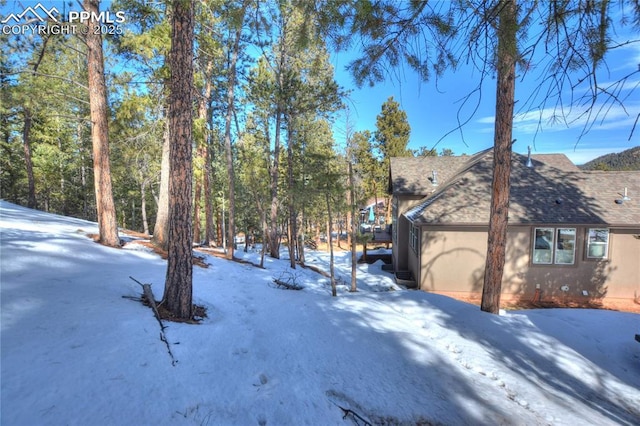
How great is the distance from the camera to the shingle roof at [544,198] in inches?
390

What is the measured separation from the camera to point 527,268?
33.3ft

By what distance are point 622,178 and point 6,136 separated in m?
35.3

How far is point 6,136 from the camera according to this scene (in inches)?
757

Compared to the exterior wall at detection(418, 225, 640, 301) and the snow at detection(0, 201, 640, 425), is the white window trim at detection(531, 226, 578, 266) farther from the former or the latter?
the snow at detection(0, 201, 640, 425)

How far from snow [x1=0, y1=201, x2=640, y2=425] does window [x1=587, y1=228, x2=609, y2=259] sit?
514 cm

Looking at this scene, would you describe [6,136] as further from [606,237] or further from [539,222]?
[606,237]

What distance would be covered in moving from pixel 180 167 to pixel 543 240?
39.2 ft

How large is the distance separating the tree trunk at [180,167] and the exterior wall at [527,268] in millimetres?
8741

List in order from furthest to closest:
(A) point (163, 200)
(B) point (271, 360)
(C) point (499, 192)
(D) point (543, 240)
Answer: (D) point (543, 240) → (A) point (163, 200) → (C) point (499, 192) → (B) point (271, 360)

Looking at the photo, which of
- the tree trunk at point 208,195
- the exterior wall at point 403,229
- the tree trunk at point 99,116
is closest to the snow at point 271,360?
the tree trunk at point 99,116

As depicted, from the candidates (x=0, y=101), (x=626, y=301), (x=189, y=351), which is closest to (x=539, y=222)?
(x=626, y=301)

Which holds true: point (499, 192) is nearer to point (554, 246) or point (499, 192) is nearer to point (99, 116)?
point (554, 246)

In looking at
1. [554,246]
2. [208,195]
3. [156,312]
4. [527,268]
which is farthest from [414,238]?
[156,312]

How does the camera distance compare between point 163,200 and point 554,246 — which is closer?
point 163,200
